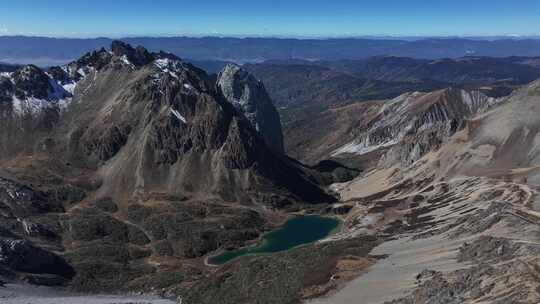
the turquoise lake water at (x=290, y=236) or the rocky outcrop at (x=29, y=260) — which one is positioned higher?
the rocky outcrop at (x=29, y=260)

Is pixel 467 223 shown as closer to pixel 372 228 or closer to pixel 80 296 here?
pixel 372 228

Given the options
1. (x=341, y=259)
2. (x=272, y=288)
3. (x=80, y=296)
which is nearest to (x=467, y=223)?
(x=341, y=259)

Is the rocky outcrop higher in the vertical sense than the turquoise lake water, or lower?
higher

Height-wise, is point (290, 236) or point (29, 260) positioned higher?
point (29, 260)

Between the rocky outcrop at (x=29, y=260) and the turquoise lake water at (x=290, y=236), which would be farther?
the turquoise lake water at (x=290, y=236)

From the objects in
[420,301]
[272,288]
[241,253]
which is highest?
[420,301]

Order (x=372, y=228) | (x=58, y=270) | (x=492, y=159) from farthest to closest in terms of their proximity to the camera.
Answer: (x=492, y=159)
(x=372, y=228)
(x=58, y=270)

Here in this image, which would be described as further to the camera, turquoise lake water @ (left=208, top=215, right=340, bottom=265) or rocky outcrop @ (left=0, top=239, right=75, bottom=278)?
turquoise lake water @ (left=208, top=215, right=340, bottom=265)

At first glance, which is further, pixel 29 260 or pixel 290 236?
pixel 290 236
